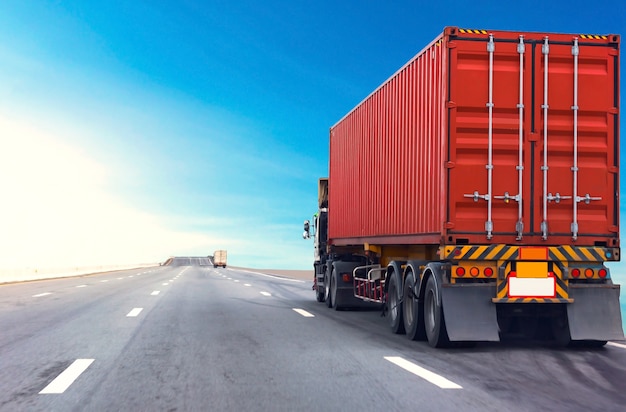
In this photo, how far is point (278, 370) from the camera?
768cm

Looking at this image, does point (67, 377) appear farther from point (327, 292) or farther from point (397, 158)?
point (327, 292)

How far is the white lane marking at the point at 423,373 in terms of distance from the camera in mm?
6797

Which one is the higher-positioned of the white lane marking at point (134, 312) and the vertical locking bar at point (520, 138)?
the vertical locking bar at point (520, 138)

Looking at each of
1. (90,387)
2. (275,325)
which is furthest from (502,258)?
(90,387)

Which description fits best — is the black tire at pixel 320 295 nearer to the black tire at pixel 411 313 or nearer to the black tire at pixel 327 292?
the black tire at pixel 327 292

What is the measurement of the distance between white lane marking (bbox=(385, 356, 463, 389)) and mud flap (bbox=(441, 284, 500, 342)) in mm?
1079

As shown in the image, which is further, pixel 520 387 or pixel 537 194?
pixel 537 194

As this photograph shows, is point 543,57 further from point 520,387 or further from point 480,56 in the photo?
point 520,387

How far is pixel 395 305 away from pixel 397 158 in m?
2.52

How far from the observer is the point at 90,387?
21.6ft

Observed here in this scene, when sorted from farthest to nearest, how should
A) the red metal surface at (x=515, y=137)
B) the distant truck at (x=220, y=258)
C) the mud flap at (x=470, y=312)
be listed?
1. the distant truck at (x=220, y=258)
2. the red metal surface at (x=515, y=137)
3. the mud flap at (x=470, y=312)

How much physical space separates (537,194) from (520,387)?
3.62 meters

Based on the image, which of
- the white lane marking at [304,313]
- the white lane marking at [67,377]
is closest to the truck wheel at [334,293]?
the white lane marking at [304,313]

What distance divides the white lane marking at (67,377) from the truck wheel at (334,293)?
9.00 m
